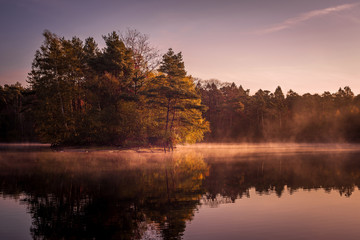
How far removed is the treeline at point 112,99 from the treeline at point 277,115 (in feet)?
180

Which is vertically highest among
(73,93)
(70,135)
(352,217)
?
(73,93)

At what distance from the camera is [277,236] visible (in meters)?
10.1

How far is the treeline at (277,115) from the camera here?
106 metres

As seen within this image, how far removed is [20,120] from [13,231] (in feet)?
379

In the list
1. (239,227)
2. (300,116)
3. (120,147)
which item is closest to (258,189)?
(239,227)

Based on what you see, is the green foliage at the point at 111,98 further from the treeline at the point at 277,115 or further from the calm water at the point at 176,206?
the treeline at the point at 277,115

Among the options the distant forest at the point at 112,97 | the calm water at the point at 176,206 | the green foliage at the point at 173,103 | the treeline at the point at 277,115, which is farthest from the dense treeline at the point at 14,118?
the calm water at the point at 176,206

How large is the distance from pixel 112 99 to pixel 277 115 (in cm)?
7491

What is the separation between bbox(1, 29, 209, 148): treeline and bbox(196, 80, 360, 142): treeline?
2161 inches

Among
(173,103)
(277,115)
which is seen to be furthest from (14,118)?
(277,115)

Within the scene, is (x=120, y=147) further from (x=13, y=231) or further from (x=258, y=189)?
(x=13, y=231)

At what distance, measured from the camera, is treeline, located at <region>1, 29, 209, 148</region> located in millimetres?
49250

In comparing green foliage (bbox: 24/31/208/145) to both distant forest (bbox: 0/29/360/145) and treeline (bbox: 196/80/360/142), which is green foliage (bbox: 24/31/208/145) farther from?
treeline (bbox: 196/80/360/142)

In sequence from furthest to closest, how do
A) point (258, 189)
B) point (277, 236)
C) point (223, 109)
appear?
point (223, 109), point (258, 189), point (277, 236)
